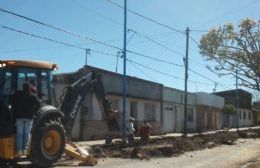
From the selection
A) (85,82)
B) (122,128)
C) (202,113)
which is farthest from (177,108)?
(85,82)

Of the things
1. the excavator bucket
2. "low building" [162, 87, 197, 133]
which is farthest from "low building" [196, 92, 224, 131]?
the excavator bucket

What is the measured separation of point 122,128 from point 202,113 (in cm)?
3175

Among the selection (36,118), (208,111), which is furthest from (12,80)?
(208,111)

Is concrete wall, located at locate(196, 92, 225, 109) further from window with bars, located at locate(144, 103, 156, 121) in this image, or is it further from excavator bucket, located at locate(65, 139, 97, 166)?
excavator bucket, located at locate(65, 139, 97, 166)

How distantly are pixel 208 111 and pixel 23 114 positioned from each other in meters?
48.0

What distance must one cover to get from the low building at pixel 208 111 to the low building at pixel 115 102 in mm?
13357

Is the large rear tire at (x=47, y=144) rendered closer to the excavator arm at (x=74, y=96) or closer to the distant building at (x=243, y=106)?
the excavator arm at (x=74, y=96)

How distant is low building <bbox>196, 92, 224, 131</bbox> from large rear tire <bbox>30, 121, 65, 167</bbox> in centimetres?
3974

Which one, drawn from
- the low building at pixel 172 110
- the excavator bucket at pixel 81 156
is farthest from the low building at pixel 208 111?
the excavator bucket at pixel 81 156

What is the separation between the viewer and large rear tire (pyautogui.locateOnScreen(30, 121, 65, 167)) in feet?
46.6

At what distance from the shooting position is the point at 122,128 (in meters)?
27.1

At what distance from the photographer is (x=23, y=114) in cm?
1371

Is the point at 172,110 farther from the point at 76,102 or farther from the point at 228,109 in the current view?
the point at 76,102

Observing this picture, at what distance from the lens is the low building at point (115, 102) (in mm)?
30250
